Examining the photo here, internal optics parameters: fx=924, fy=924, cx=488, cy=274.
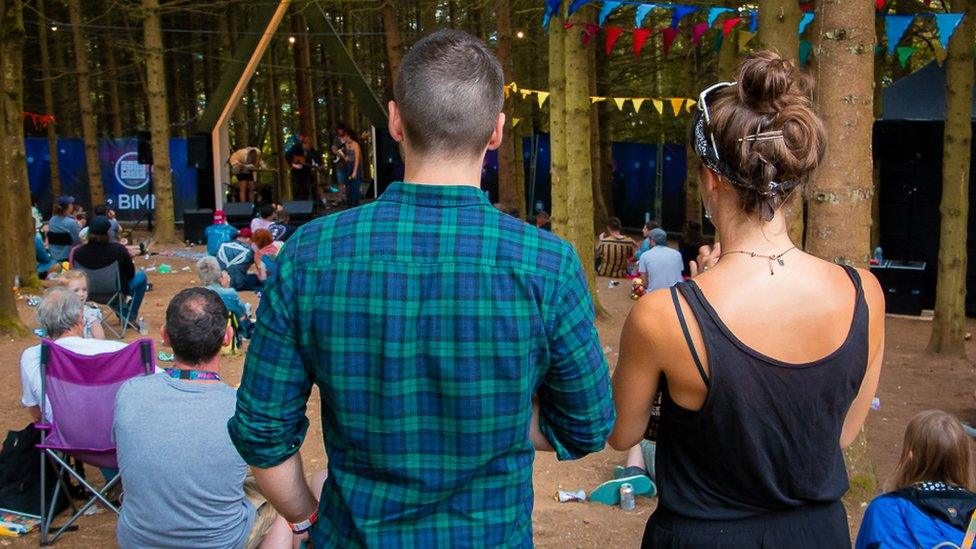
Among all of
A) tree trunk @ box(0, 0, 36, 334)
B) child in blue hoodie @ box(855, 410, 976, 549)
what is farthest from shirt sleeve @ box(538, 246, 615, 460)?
tree trunk @ box(0, 0, 36, 334)

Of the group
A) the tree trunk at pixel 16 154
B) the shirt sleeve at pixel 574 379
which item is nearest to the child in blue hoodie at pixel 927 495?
the shirt sleeve at pixel 574 379

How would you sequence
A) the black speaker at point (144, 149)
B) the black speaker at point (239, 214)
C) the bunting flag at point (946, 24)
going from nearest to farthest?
1. the bunting flag at point (946, 24)
2. the black speaker at point (239, 214)
3. the black speaker at point (144, 149)

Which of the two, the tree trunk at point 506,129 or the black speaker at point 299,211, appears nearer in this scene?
the tree trunk at point 506,129

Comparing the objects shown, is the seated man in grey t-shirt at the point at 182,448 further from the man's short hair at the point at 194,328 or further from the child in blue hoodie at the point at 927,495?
the child in blue hoodie at the point at 927,495

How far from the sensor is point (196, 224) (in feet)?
60.0

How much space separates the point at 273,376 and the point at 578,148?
8405 millimetres

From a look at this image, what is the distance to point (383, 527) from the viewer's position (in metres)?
1.48

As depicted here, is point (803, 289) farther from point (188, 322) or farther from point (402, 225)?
point (188, 322)

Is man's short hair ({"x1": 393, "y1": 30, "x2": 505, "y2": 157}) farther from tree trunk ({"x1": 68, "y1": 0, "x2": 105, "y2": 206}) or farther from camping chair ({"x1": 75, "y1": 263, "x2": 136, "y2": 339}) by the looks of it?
tree trunk ({"x1": 68, "y1": 0, "x2": 105, "y2": 206})

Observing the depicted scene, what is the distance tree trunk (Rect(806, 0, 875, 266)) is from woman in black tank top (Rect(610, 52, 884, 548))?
256cm

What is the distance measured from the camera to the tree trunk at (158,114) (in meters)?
15.7

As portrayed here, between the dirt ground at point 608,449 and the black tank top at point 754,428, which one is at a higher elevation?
the black tank top at point 754,428

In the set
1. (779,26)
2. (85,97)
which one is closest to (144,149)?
(85,97)

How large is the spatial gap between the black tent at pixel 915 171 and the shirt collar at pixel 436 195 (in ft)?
37.1
